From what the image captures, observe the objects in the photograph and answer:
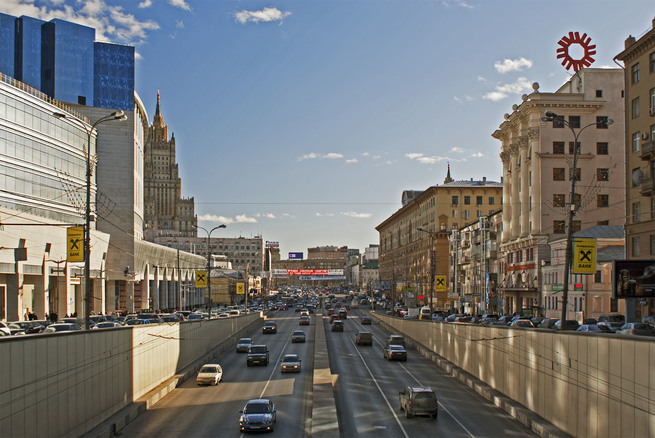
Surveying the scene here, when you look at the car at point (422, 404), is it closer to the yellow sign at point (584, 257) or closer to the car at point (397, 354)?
the yellow sign at point (584, 257)

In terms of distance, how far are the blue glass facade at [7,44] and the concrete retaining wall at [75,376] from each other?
283ft

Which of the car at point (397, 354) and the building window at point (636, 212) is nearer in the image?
the car at point (397, 354)

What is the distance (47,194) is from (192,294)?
7246cm

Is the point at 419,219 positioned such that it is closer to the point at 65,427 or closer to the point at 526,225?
the point at 526,225

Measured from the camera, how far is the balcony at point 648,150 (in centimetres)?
4872

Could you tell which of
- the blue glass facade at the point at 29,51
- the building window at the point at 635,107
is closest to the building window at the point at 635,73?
the building window at the point at 635,107

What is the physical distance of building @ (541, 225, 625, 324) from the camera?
64500 millimetres

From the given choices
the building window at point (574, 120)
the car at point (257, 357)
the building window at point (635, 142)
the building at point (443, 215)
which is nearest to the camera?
the car at point (257, 357)

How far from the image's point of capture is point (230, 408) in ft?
96.4

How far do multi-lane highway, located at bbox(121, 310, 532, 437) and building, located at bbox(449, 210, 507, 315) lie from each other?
4604cm

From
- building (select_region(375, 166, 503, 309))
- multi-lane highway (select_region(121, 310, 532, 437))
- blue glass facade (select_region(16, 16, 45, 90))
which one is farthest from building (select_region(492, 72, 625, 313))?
blue glass facade (select_region(16, 16, 45, 90))

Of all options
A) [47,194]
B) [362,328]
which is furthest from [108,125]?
[362,328]

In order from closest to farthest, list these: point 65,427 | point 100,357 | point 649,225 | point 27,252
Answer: point 65,427
point 100,357
point 649,225
point 27,252

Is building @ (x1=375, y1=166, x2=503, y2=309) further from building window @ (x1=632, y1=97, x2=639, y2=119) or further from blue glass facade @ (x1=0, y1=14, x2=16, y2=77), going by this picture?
blue glass facade @ (x1=0, y1=14, x2=16, y2=77)
